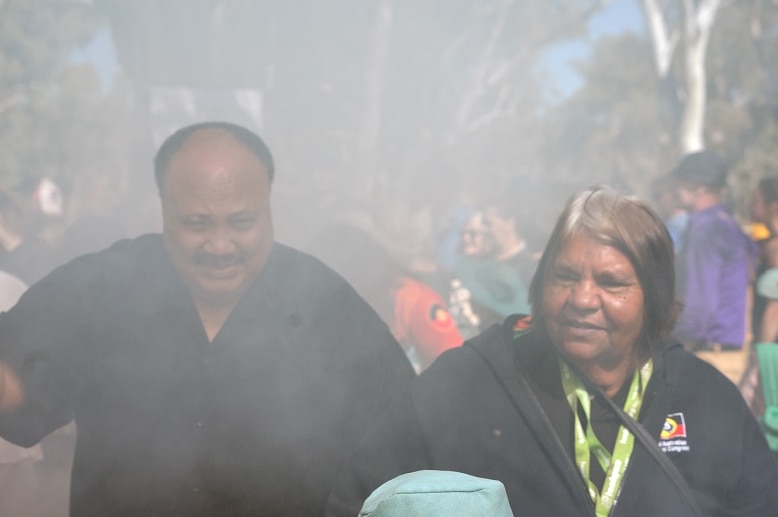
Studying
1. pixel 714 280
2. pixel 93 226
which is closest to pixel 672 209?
pixel 714 280

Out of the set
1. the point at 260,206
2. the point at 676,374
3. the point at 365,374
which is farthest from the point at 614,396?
the point at 260,206

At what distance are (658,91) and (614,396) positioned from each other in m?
7.76

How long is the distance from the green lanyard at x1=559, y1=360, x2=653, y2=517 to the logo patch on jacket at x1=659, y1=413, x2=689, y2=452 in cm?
7

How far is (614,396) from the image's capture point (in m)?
1.74

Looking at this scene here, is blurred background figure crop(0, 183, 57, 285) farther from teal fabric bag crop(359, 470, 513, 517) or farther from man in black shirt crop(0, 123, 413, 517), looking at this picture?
teal fabric bag crop(359, 470, 513, 517)

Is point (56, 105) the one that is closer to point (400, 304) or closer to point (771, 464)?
point (400, 304)

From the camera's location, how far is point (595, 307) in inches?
66.7

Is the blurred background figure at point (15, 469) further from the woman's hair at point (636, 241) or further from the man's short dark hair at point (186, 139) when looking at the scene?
the woman's hair at point (636, 241)

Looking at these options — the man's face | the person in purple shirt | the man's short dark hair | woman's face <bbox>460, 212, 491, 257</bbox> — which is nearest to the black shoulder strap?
the man's face

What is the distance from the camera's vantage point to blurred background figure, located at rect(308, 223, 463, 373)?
2.87m

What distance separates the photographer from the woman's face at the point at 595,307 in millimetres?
1703

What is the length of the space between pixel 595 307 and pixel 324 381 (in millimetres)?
754

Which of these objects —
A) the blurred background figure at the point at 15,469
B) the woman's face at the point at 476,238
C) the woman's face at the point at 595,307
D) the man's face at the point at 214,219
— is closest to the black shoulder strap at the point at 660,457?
the woman's face at the point at 595,307

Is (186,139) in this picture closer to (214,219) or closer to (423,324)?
(214,219)
